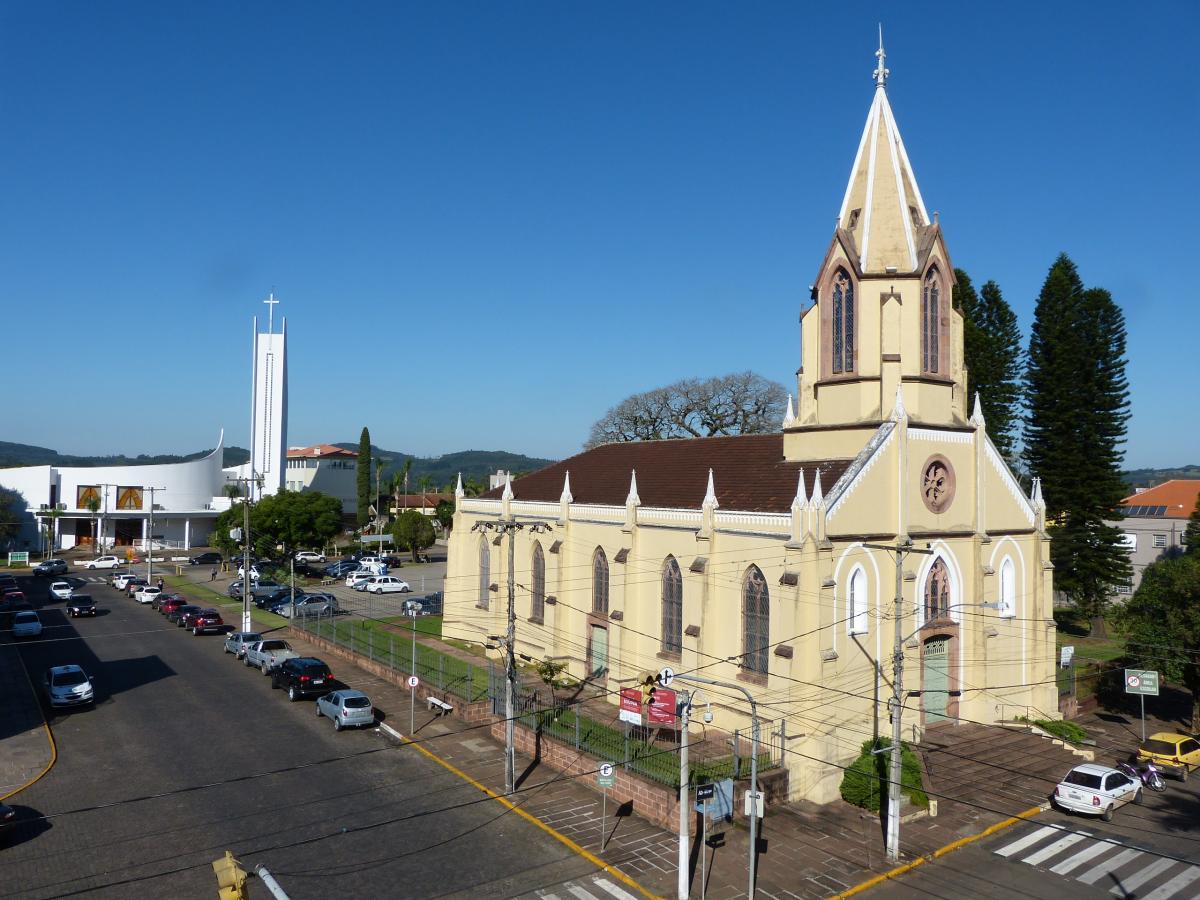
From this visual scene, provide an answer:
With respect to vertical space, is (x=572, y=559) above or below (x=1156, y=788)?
above

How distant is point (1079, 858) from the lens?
878 inches

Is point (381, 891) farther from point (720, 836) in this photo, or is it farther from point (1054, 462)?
point (1054, 462)

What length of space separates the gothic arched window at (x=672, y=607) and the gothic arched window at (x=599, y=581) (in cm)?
416

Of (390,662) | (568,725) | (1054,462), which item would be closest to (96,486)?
(390,662)

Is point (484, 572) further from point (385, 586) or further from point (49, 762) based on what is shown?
point (49, 762)


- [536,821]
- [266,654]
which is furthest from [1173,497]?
[266,654]

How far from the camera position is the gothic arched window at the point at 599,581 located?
3694 centimetres

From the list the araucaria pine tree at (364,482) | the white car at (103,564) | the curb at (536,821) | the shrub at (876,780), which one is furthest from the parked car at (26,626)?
the araucaria pine tree at (364,482)

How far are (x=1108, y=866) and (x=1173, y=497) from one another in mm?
59399

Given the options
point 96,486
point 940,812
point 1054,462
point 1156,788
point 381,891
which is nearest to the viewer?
point 381,891

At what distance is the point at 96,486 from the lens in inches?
3691

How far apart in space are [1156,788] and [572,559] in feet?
72.3

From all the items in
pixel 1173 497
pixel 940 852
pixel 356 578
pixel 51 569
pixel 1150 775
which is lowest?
pixel 940 852

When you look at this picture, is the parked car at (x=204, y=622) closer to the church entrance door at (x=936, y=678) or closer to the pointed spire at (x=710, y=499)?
the pointed spire at (x=710, y=499)
